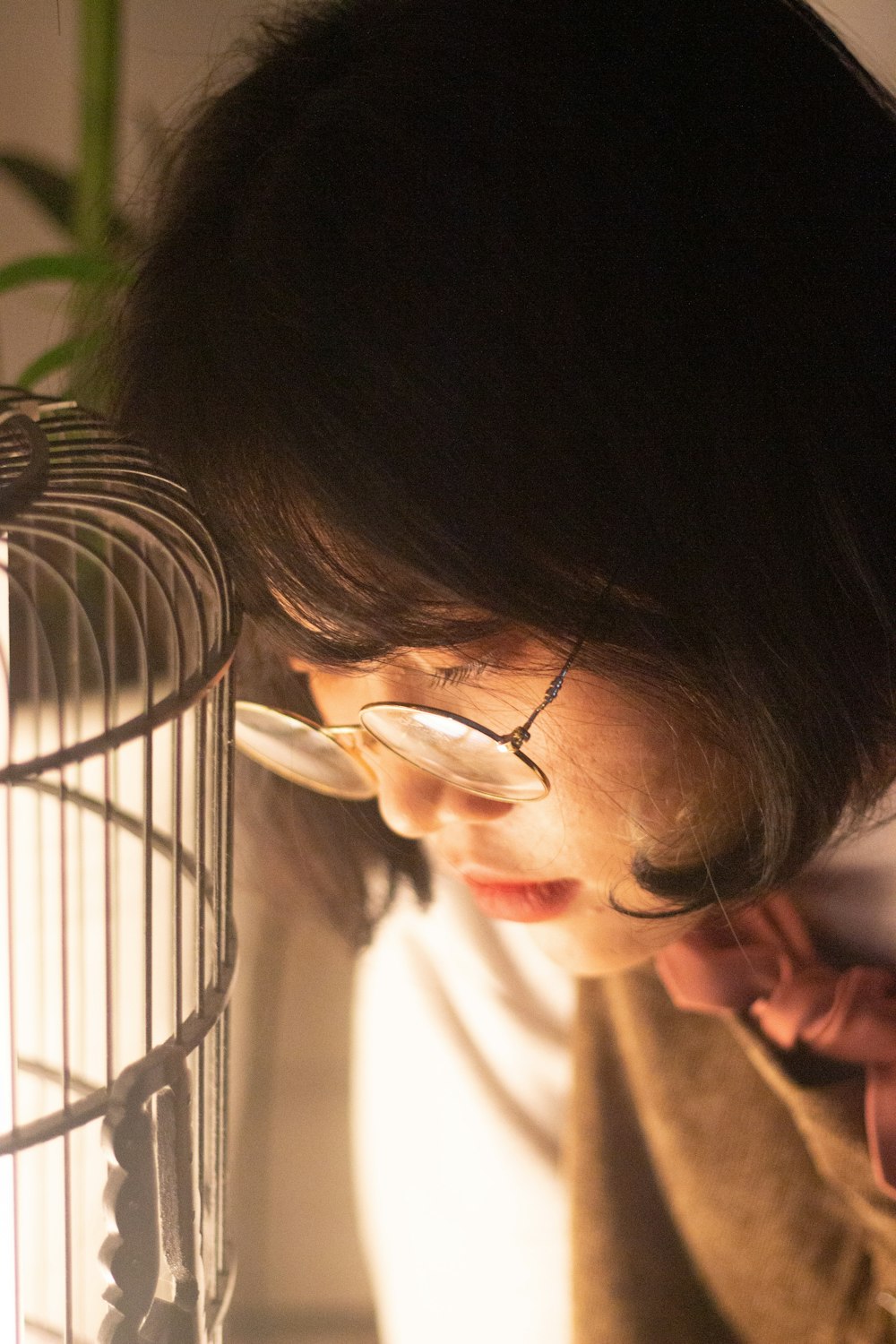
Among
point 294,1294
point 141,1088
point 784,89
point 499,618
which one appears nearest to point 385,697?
point 499,618

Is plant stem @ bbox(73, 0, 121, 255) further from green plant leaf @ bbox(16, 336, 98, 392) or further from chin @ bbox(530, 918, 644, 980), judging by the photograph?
chin @ bbox(530, 918, 644, 980)

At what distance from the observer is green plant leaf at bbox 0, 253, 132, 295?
2.29ft

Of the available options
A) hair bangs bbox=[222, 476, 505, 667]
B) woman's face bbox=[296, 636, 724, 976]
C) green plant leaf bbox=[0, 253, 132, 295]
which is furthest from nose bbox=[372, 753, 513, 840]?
green plant leaf bbox=[0, 253, 132, 295]

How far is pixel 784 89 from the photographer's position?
0.51m

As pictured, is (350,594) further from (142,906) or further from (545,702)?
(142,906)

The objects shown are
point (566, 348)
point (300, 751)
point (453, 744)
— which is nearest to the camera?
point (566, 348)

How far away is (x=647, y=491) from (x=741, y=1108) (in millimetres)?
629

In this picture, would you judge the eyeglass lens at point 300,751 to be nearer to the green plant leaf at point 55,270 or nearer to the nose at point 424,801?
the nose at point 424,801

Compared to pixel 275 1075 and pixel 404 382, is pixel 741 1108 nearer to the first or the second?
pixel 275 1075

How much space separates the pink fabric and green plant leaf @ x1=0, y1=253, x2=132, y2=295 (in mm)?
585

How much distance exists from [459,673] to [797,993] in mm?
401

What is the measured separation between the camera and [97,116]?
76 centimetres

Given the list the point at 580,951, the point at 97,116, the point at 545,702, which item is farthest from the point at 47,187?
the point at 580,951

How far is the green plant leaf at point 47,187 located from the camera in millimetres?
761
